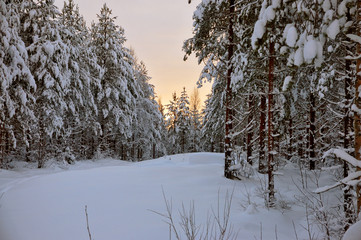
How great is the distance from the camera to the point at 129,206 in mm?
4887

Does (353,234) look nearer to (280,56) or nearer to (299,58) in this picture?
(299,58)

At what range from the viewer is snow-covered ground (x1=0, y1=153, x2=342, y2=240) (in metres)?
3.87

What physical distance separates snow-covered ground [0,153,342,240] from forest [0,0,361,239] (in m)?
0.77

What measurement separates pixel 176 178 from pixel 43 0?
12771 millimetres

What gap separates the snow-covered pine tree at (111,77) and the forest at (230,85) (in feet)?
0.29

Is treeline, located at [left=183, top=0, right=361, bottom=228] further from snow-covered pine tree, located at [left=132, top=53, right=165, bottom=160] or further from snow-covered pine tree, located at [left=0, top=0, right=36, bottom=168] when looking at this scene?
snow-covered pine tree, located at [left=132, top=53, right=165, bottom=160]

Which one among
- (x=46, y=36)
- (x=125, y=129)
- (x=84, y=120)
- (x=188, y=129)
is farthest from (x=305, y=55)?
(x=188, y=129)

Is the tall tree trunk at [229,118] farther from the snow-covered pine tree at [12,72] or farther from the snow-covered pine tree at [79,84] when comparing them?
the snow-covered pine tree at [79,84]

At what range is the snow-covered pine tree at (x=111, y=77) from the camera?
1889 centimetres

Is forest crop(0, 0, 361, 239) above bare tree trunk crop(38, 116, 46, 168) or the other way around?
above

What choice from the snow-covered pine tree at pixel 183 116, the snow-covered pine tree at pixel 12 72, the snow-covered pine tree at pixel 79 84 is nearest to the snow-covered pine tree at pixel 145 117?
the snow-covered pine tree at pixel 79 84

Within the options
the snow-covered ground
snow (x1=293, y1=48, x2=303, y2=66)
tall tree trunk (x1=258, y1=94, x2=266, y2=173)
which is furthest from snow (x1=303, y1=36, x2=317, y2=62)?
tall tree trunk (x1=258, y1=94, x2=266, y2=173)

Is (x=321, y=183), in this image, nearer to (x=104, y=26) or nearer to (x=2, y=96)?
(x=2, y=96)

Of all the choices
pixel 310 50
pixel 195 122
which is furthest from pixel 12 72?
pixel 195 122
